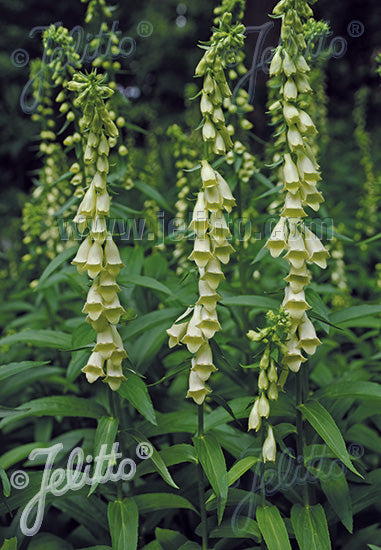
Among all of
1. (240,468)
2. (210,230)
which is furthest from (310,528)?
(210,230)

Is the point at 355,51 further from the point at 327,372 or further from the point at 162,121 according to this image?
the point at 327,372

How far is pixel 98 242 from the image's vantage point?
7.00ft

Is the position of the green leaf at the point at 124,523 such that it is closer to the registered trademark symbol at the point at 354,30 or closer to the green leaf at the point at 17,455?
the green leaf at the point at 17,455

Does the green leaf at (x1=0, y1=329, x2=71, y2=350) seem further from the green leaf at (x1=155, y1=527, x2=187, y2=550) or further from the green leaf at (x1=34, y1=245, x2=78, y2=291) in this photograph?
the green leaf at (x1=155, y1=527, x2=187, y2=550)

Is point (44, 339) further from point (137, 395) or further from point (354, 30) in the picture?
point (354, 30)

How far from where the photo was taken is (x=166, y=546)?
8.23ft

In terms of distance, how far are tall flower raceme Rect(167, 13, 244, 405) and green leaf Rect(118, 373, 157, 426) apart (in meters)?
0.23

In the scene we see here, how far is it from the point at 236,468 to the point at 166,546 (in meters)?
0.58

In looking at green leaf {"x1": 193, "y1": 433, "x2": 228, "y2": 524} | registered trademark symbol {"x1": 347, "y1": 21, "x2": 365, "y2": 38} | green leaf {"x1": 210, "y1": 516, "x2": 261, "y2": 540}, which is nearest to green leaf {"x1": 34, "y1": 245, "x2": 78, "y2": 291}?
green leaf {"x1": 193, "y1": 433, "x2": 228, "y2": 524}

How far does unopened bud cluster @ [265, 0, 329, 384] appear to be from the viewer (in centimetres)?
211

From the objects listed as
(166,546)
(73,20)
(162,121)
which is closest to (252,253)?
(166,546)

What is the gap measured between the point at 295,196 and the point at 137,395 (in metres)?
0.99

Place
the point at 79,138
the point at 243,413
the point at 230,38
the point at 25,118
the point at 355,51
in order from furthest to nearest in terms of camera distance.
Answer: the point at 355,51 < the point at 25,118 < the point at 79,138 < the point at 243,413 < the point at 230,38

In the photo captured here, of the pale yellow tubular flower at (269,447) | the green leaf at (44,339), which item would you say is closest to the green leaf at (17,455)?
the green leaf at (44,339)
